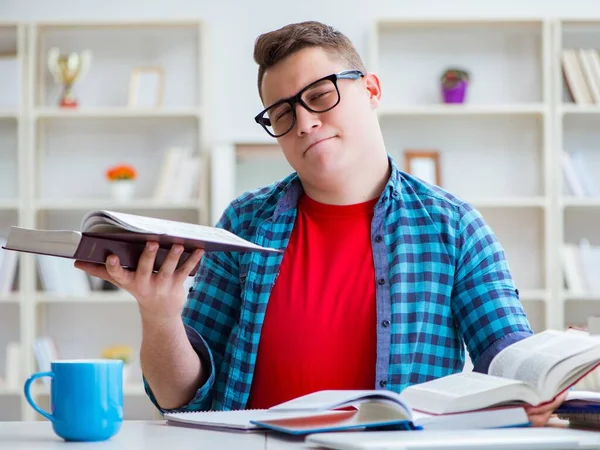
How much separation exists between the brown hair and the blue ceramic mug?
2.47ft

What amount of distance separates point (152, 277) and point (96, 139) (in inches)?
120

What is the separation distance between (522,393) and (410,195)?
25.2 inches

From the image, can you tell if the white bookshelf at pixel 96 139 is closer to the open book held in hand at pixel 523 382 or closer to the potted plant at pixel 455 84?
the potted plant at pixel 455 84

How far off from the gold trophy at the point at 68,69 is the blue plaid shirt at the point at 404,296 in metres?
2.60

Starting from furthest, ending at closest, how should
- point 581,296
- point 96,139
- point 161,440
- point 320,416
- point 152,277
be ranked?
point 96,139
point 581,296
point 152,277
point 320,416
point 161,440

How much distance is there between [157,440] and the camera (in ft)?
3.51

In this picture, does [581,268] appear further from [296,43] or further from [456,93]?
[296,43]

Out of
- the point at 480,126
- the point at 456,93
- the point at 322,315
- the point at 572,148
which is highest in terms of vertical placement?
the point at 456,93

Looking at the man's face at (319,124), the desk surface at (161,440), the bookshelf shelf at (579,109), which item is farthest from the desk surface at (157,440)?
the bookshelf shelf at (579,109)

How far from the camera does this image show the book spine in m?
1.16

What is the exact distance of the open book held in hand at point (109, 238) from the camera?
113cm

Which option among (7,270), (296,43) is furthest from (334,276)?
(7,270)

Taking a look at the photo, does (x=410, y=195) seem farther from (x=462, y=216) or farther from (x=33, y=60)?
(x=33, y=60)

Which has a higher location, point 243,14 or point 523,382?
point 243,14
